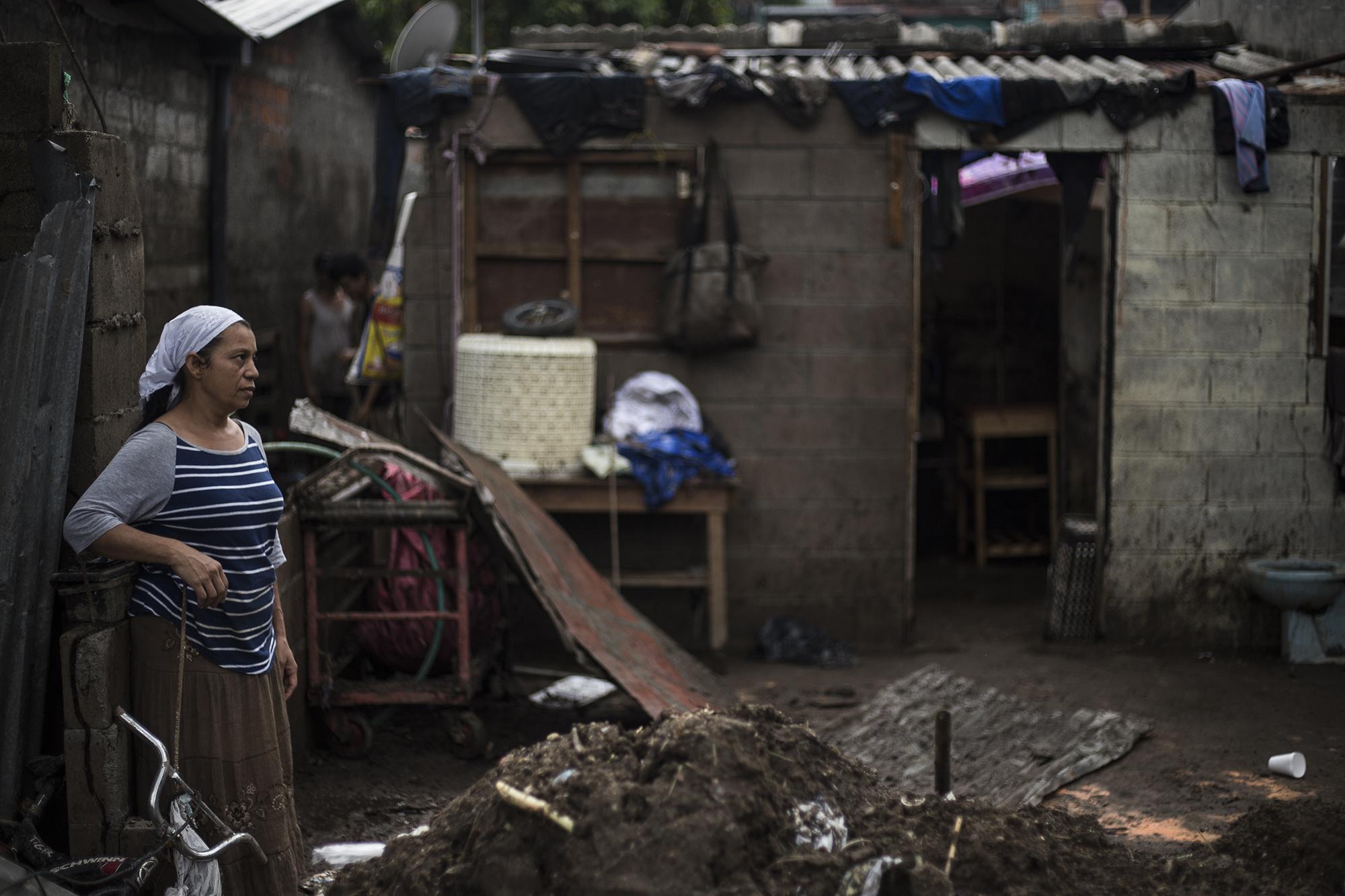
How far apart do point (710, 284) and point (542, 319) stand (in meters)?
1.03

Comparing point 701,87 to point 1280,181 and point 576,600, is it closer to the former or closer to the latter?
point 576,600

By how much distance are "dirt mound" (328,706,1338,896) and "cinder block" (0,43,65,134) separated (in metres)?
2.40

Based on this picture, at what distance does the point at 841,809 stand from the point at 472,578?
11.2 feet

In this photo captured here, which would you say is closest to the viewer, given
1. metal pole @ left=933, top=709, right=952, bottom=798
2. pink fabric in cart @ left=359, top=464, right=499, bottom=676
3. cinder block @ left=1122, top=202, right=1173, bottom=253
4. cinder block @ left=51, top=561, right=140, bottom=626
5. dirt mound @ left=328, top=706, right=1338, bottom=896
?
dirt mound @ left=328, top=706, right=1338, bottom=896

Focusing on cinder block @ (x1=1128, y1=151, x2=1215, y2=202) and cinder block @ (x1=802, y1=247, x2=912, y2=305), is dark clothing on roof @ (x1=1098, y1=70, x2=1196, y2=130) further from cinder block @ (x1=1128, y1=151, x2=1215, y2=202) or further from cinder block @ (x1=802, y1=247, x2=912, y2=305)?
cinder block @ (x1=802, y1=247, x2=912, y2=305)

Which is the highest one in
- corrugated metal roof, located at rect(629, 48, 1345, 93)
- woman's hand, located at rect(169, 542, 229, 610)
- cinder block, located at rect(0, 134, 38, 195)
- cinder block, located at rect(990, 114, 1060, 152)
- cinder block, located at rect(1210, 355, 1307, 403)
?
corrugated metal roof, located at rect(629, 48, 1345, 93)

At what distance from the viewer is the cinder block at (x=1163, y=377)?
27.4 ft

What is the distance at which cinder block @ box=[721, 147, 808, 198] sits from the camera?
8336mm

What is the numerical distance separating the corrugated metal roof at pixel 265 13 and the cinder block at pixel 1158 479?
5932 mm

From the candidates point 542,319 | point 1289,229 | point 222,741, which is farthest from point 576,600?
point 1289,229

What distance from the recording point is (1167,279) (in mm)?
8281

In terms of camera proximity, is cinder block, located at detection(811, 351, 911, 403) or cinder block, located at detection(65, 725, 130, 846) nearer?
cinder block, located at detection(65, 725, 130, 846)

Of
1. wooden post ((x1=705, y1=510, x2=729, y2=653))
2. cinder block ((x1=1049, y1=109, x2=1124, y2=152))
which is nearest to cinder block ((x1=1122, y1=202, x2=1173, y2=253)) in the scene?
cinder block ((x1=1049, y1=109, x2=1124, y2=152))

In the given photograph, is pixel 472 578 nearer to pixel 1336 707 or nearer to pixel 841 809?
pixel 841 809
